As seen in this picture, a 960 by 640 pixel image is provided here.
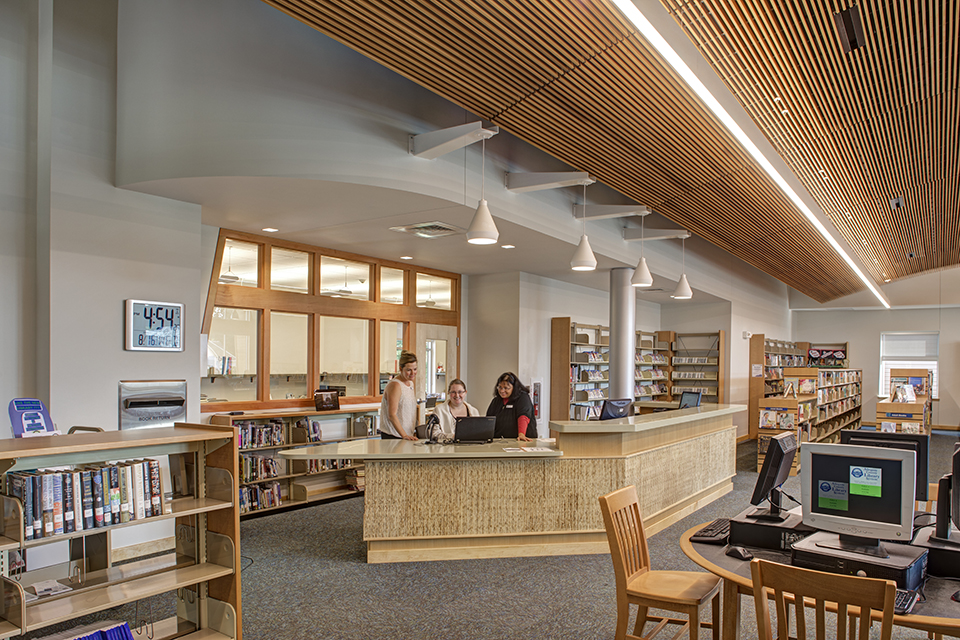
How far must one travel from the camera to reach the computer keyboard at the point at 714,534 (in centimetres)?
330

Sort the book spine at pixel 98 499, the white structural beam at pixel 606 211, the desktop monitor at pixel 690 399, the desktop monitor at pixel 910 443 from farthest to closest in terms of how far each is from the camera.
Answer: the desktop monitor at pixel 690 399 < the white structural beam at pixel 606 211 < the desktop monitor at pixel 910 443 < the book spine at pixel 98 499

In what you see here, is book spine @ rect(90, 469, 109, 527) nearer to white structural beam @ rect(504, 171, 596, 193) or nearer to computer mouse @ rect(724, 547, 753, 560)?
computer mouse @ rect(724, 547, 753, 560)

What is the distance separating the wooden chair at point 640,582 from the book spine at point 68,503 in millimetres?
2605

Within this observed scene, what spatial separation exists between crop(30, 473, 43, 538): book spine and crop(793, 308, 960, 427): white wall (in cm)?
1934

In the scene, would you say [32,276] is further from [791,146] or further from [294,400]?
[791,146]

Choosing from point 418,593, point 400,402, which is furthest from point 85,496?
point 400,402

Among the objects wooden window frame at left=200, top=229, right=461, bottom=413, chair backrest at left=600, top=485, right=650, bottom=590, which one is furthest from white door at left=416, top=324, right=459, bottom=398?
chair backrest at left=600, top=485, right=650, bottom=590

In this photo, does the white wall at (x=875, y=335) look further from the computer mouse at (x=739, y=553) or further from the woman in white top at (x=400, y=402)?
the computer mouse at (x=739, y=553)

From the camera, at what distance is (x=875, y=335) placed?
18.1m

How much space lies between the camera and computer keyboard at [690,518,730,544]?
3305 mm

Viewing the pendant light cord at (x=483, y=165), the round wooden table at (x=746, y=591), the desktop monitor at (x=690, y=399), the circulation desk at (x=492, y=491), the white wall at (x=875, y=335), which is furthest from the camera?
the white wall at (x=875, y=335)

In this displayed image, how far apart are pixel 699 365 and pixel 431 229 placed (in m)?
9.21

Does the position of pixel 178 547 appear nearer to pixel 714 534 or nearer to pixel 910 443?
pixel 714 534

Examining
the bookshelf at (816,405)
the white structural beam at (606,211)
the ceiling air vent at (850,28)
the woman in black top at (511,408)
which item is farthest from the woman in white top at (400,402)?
the bookshelf at (816,405)
